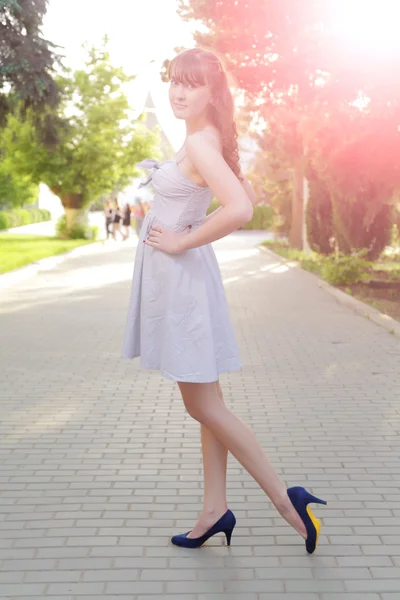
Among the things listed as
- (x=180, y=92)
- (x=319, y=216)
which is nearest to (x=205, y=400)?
(x=180, y=92)

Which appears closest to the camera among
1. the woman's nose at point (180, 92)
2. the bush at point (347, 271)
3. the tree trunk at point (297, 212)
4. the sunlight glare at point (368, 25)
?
the woman's nose at point (180, 92)

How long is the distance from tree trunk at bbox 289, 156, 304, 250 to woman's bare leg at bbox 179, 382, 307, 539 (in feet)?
82.7

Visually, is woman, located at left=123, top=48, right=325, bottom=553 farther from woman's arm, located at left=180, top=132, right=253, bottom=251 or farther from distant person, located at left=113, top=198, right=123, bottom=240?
distant person, located at left=113, top=198, right=123, bottom=240

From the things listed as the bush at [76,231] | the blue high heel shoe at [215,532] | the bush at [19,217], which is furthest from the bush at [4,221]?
the blue high heel shoe at [215,532]

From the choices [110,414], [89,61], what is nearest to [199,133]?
[110,414]

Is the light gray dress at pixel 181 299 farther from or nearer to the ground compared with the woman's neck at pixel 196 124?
nearer to the ground

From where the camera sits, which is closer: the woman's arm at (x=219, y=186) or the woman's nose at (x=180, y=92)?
the woman's arm at (x=219, y=186)

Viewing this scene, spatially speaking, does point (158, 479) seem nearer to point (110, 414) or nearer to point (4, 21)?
point (110, 414)

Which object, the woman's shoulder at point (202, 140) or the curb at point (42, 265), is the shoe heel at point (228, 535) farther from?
the curb at point (42, 265)

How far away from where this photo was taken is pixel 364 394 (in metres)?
7.06

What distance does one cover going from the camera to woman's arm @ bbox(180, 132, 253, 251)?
3330 mm

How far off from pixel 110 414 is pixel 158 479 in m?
1.67

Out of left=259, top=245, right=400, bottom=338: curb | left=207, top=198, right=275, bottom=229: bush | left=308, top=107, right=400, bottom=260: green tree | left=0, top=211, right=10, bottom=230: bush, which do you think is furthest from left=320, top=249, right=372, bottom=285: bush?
left=207, top=198, right=275, bottom=229: bush

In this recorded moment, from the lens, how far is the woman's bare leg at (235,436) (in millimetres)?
3626
